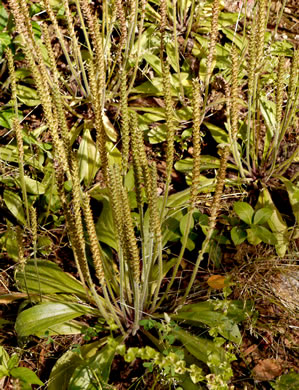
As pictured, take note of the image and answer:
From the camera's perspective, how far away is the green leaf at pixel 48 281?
2648 millimetres

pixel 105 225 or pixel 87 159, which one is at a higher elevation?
pixel 87 159

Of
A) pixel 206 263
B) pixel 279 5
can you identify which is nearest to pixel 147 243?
pixel 206 263

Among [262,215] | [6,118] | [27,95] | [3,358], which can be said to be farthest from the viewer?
[27,95]

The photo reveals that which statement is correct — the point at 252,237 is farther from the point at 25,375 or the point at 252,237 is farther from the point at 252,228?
the point at 25,375

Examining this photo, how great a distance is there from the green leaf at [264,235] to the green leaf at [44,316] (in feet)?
3.84

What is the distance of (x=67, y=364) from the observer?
2391mm

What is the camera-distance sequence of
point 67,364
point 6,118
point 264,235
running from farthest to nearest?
point 6,118 → point 264,235 → point 67,364

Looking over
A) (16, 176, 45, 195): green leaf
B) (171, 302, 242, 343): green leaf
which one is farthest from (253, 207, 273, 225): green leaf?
(16, 176, 45, 195): green leaf

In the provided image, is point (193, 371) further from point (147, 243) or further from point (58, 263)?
point (58, 263)

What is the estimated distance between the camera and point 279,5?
15.0ft

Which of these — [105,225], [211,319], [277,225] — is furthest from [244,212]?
[105,225]

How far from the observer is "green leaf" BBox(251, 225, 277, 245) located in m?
2.81

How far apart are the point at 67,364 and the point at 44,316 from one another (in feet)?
0.95

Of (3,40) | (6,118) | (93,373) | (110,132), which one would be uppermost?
(3,40)
